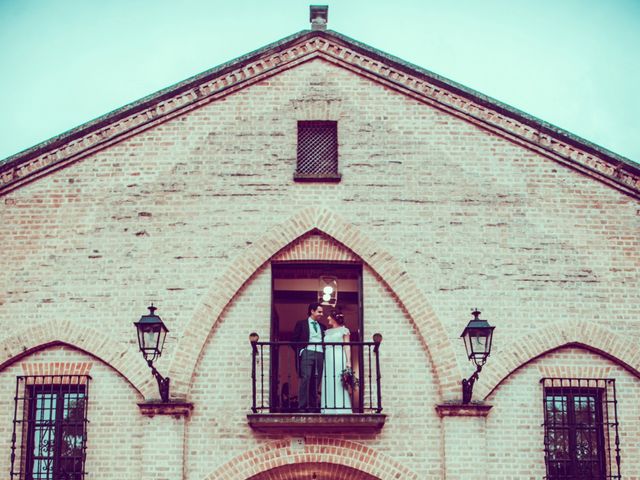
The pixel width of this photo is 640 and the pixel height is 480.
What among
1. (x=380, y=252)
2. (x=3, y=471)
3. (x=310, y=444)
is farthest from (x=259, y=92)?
(x=3, y=471)

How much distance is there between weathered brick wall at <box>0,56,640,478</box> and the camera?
16.3 meters

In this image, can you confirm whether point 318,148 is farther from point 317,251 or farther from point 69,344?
point 69,344

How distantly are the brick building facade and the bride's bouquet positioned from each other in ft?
0.93

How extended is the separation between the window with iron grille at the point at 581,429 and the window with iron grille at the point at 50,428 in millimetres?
6992

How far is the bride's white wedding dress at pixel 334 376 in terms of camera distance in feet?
53.3

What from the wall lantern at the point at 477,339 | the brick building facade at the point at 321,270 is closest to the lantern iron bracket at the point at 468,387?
the wall lantern at the point at 477,339

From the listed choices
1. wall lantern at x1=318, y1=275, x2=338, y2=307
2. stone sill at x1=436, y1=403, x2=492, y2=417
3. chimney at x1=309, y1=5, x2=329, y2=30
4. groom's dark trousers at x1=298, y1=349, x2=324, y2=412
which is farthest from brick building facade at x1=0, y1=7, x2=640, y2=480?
groom's dark trousers at x1=298, y1=349, x2=324, y2=412

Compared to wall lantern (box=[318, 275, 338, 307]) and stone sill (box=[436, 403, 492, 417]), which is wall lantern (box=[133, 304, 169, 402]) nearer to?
wall lantern (box=[318, 275, 338, 307])

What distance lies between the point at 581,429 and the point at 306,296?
480 centimetres

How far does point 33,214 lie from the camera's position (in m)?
17.0

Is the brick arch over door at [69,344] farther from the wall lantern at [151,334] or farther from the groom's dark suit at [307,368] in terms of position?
the groom's dark suit at [307,368]

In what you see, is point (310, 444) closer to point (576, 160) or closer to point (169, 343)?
point (169, 343)

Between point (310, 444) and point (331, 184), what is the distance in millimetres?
4082

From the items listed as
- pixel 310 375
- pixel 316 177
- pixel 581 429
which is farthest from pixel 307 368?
pixel 581 429
